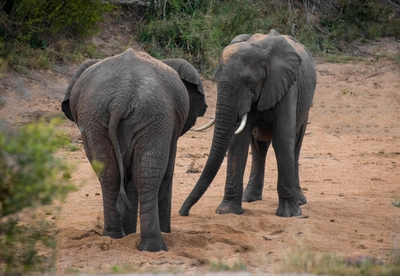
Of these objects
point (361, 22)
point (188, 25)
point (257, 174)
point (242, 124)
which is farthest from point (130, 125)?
point (361, 22)

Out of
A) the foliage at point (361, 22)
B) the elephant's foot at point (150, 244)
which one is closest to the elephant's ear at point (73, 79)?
the elephant's foot at point (150, 244)

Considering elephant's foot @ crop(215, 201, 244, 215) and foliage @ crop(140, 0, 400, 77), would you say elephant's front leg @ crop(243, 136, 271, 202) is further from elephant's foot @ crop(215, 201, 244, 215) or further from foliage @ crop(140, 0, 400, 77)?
foliage @ crop(140, 0, 400, 77)

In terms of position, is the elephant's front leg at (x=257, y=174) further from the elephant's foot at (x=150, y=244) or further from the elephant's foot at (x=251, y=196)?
the elephant's foot at (x=150, y=244)

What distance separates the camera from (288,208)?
7.36m

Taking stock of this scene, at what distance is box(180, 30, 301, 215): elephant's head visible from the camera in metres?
6.93

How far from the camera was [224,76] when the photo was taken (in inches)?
273

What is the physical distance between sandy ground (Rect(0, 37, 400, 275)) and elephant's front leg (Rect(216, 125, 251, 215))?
0.14 m

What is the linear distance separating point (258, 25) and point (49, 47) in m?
4.25

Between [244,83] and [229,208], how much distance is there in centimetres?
121

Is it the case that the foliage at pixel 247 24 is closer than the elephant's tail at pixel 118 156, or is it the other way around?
the elephant's tail at pixel 118 156

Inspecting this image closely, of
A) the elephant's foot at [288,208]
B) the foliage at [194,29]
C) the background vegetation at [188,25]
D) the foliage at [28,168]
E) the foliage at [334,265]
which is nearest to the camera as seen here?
the foliage at [28,168]

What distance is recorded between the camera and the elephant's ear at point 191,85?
6.12 m

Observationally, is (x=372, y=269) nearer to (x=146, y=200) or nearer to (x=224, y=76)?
(x=146, y=200)

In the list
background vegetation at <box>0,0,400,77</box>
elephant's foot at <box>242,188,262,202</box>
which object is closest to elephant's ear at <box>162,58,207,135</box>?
elephant's foot at <box>242,188,262,202</box>
